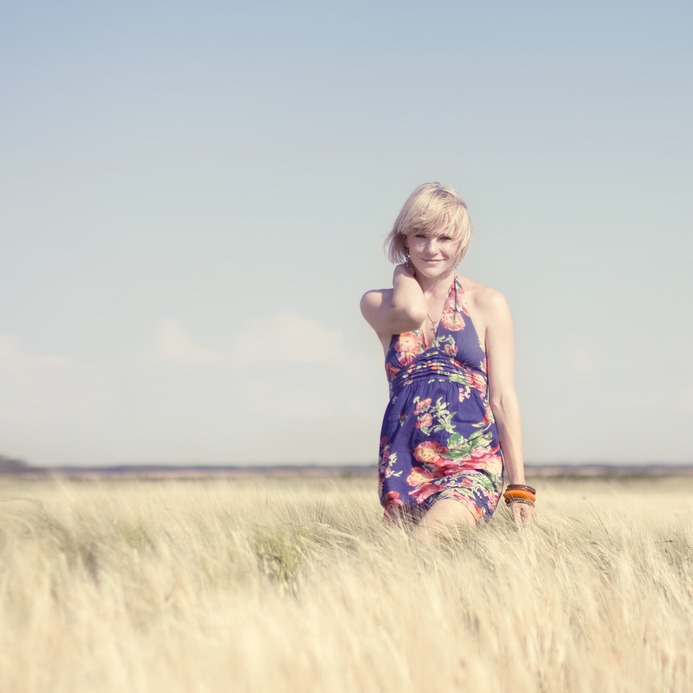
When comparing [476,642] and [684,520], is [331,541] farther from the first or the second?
[684,520]

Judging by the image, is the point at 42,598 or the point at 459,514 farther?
the point at 459,514

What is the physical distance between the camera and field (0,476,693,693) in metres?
2.12

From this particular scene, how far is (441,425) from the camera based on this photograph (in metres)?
3.79

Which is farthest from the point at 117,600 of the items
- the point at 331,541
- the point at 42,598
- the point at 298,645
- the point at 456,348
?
the point at 456,348

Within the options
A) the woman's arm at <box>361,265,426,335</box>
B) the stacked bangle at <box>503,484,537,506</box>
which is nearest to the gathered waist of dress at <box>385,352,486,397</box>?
the woman's arm at <box>361,265,426,335</box>

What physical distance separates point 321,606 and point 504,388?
5.29 ft

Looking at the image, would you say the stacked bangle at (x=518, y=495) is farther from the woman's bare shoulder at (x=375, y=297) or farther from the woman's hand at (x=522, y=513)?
the woman's bare shoulder at (x=375, y=297)

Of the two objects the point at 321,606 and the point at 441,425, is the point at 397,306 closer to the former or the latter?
the point at 441,425

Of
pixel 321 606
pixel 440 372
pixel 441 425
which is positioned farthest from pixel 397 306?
pixel 321 606

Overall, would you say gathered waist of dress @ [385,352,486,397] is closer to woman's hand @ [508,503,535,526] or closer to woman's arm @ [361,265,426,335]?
woman's arm @ [361,265,426,335]

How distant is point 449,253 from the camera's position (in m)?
3.91

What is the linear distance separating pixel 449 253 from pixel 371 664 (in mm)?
2159

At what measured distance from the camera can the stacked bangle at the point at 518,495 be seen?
12.4ft

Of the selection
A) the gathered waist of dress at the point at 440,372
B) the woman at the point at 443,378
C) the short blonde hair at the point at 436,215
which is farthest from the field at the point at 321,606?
the short blonde hair at the point at 436,215
